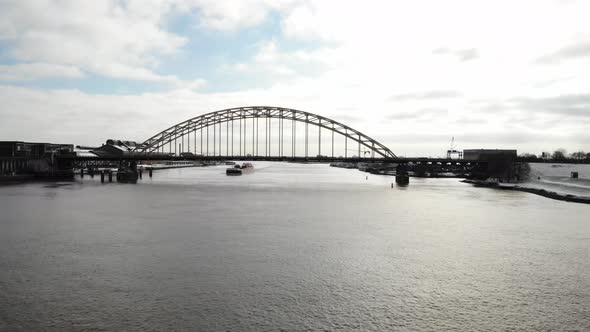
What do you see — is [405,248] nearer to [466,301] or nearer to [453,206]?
[466,301]

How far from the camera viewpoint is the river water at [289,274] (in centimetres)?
1230

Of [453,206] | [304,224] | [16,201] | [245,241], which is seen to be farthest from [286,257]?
[16,201]

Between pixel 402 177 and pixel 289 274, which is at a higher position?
pixel 402 177

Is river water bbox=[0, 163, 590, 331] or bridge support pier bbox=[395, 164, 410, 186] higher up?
bridge support pier bbox=[395, 164, 410, 186]

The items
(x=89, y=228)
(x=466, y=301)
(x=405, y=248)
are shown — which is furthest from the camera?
(x=89, y=228)

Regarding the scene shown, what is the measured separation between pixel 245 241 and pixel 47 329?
510 inches

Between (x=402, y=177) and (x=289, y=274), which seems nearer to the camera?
(x=289, y=274)

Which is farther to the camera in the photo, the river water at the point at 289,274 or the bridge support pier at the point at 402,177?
the bridge support pier at the point at 402,177

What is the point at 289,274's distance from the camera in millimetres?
16875

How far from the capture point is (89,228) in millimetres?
27406

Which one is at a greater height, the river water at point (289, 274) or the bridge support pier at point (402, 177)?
the bridge support pier at point (402, 177)

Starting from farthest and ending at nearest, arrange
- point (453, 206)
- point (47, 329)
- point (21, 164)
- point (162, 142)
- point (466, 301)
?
point (162, 142), point (21, 164), point (453, 206), point (466, 301), point (47, 329)

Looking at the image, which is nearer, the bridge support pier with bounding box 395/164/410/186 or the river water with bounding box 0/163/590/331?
the river water with bounding box 0/163/590/331

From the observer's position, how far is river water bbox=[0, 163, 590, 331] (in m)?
12.3
